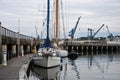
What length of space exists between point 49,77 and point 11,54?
67.4ft

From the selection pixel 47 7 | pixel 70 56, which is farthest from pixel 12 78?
pixel 70 56

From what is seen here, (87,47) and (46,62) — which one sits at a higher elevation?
(46,62)

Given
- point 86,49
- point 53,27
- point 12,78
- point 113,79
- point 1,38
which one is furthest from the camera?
point 86,49

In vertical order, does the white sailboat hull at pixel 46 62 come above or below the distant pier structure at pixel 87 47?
above

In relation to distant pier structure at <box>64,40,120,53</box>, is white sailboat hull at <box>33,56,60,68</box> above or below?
above

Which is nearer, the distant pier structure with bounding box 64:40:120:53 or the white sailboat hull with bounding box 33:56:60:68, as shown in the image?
the white sailboat hull with bounding box 33:56:60:68

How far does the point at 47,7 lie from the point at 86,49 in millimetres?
100595

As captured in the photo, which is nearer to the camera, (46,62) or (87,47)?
(46,62)

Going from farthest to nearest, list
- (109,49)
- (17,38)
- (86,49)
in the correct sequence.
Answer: (109,49) < (86,49) < (17,38)

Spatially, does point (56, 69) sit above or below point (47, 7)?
below

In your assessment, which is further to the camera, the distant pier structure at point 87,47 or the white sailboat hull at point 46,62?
the distant pier structure at point 87,47

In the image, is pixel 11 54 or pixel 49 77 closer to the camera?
pixel 49 77

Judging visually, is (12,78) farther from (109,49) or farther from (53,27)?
(109,49)

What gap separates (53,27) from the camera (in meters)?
81.0
